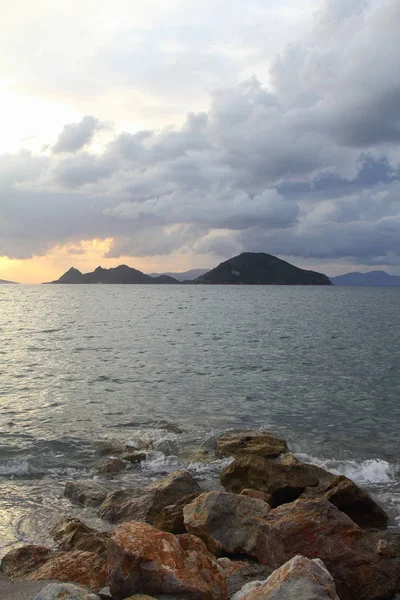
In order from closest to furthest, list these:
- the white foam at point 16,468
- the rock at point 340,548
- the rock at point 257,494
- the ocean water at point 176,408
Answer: the rock at point 340,548 → the rock at point 257,494 → the ocean water at point 176,408 → the white foam at point 16,468

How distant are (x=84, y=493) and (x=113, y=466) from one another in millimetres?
2875

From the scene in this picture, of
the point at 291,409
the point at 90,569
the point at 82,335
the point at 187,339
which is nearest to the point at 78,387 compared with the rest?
the point at 291,409

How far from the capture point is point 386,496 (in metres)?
14.4

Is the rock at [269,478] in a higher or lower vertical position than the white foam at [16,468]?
higher

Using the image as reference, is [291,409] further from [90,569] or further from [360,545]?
[90,569]

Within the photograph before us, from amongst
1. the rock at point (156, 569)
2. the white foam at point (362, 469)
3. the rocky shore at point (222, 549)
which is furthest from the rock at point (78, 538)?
the white foam at point (362, 469)

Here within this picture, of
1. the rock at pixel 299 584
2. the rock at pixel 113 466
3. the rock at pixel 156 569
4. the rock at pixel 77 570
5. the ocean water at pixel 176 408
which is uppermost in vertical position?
the rock at pixel 299 584

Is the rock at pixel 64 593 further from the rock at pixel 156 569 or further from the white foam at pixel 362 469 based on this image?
the white foam at pixel 362 469

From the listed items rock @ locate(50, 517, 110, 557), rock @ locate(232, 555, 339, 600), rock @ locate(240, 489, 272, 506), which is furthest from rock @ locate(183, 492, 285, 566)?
rock @ locate(232, 555, 339, 600)

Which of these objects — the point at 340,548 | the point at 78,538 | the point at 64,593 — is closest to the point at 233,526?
the point at 340,548

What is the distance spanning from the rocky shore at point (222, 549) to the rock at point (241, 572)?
20 millimetres

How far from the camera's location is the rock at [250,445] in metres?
17.6

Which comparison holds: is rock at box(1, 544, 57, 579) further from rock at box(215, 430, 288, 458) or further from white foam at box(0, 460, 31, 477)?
rock at box(215, 430, 288, 458)

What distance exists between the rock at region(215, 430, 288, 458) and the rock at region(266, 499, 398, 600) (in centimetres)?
Answer: 793
